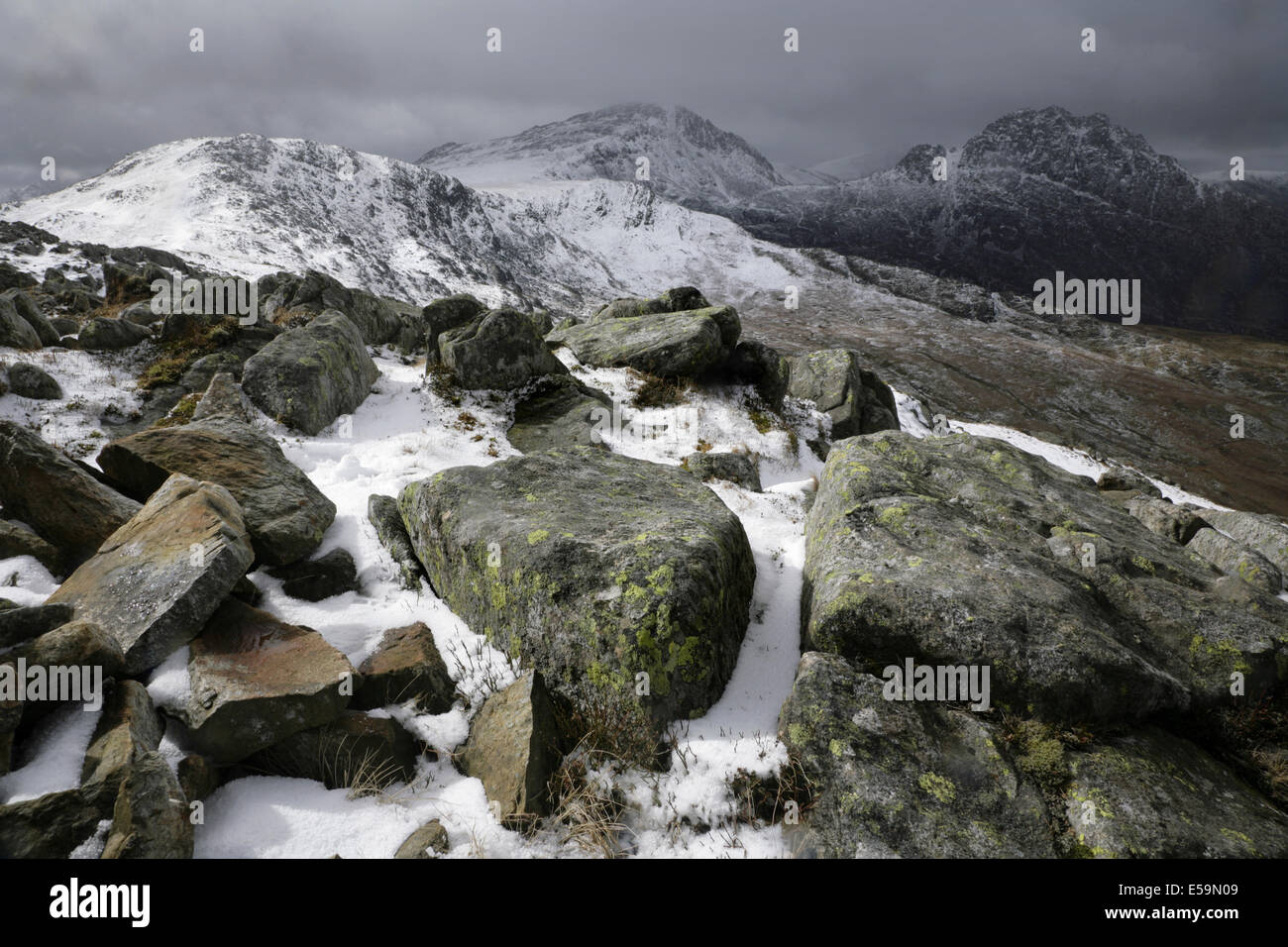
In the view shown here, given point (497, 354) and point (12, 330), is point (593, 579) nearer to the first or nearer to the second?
point (497, 354)

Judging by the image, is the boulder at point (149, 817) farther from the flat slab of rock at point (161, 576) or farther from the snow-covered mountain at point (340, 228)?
the snow-covered mountain at point (340, 228)

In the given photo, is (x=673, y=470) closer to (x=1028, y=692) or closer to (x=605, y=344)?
(x=1028, y=692)

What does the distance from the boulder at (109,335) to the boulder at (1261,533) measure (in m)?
30.7

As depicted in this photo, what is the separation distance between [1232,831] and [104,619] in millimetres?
11158

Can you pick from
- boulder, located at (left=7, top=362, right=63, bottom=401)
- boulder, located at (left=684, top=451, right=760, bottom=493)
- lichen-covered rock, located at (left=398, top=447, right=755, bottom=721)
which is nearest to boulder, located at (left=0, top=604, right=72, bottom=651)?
lichen-covered rock, located at (left=398, top=447, right=755, bottom=721)

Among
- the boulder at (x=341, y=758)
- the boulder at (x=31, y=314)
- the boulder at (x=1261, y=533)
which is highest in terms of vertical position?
the boulder at (x=31, y=314)

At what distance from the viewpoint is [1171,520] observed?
15281mm

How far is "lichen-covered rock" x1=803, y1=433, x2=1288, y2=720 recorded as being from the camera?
242 inches

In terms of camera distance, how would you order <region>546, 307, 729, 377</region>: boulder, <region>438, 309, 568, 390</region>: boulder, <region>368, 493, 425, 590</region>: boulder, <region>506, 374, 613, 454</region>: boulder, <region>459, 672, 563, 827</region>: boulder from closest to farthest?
1. <region>459, 672, 563, 827</region>: boulder
2. <region>368, 493, 425, 590</region>: boulder
3. <region>506, 374, 613, 454</region>: boulder
4. <region>438, 309, 568, 390</region>: boulder
5. <region>546, 307, 729, 377</region>: boulder

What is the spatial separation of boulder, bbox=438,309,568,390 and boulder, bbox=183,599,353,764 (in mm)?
11736

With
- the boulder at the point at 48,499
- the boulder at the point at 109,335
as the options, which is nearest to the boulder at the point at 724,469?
the boulder at the point at 48,499

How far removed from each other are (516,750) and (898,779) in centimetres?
358

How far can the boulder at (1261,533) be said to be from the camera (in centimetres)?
1552

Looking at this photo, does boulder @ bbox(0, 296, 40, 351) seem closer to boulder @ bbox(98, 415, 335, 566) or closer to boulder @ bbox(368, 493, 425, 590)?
boulder @ bbox(98, 415, 335, 566)
